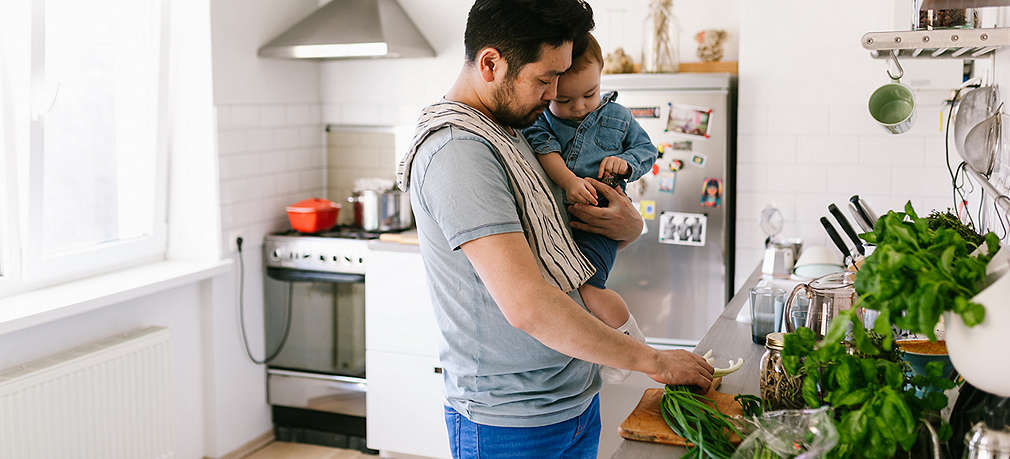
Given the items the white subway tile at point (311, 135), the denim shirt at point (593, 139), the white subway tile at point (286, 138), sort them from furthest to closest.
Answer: the white subway tile at point (311, 135)
the white subway tile at point (286, 138)
the denim shirt at point (593, 139)

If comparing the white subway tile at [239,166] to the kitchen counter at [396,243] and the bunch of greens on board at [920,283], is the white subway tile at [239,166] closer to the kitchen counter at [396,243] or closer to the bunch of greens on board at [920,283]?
the kitchen counter at [396,243]

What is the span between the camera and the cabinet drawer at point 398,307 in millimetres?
3781

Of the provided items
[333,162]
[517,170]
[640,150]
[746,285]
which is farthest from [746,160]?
[517,170]

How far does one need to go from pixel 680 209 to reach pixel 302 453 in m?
2.05

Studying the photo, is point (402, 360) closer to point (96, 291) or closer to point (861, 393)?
point (96, 291)

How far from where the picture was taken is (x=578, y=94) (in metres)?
2.09

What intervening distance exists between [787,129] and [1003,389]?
111 inches

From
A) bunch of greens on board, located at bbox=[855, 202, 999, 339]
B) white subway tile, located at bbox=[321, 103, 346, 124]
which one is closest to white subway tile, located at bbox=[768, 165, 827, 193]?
white subway tile, located at bbox=[321, 103, 346, 124]

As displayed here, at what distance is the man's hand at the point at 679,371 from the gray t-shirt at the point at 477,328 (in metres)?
0.20

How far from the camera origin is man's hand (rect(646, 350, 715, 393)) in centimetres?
156

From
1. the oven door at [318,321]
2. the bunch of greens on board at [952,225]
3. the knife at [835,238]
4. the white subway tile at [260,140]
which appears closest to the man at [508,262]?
the bunch of greens on board at [952,225]

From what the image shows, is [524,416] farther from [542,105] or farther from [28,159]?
[28,159]

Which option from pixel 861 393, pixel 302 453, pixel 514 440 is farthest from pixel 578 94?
pixel 302 453

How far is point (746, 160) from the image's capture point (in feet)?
12.2
